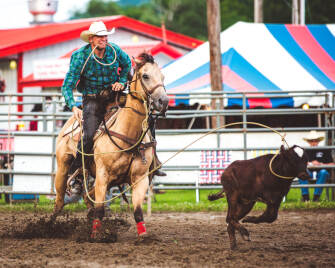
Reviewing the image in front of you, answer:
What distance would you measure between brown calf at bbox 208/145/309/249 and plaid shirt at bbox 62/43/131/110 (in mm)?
1928

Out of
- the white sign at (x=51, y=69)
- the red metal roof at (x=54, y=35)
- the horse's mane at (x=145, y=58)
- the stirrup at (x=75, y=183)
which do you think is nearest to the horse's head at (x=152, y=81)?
the horse's mane at (x=145, y=58)

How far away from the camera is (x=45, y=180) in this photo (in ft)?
39.4

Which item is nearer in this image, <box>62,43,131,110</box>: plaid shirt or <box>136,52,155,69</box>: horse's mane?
<box>136,52,155,69</box>: horse's mane

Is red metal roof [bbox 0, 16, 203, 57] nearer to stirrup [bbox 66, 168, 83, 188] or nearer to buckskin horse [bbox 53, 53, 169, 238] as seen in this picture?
stirrup [bbox 66, 168, 83, 188]

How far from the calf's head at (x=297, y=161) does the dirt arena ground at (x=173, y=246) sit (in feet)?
2.75

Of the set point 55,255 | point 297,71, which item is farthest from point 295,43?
point 55,255

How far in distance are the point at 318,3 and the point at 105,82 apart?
42.5 metres

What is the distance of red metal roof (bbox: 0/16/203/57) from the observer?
2578 cm

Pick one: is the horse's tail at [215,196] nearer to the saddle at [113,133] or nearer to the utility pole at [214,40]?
the saddle at [113,133]

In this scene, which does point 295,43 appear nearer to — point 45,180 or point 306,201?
point 306,201

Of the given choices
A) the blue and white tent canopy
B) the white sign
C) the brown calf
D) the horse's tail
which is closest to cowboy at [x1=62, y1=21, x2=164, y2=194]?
the horse's tail

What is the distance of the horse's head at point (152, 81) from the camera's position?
6.78 meters

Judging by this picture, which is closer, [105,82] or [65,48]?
[105,82]

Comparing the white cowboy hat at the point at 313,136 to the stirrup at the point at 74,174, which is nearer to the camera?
the stirrup at the point at 74,174
